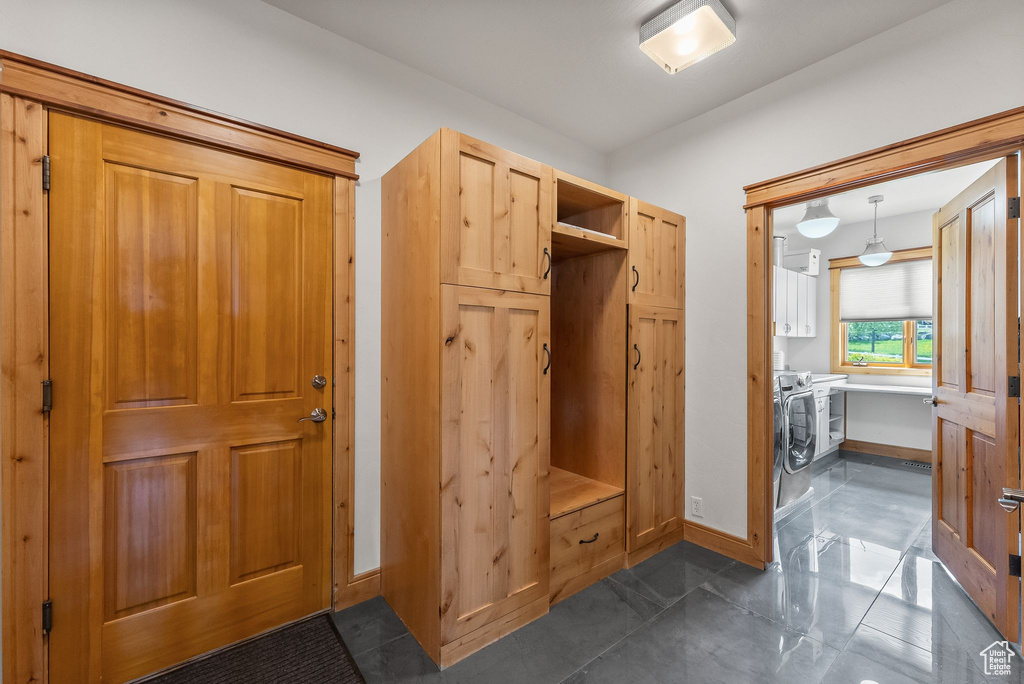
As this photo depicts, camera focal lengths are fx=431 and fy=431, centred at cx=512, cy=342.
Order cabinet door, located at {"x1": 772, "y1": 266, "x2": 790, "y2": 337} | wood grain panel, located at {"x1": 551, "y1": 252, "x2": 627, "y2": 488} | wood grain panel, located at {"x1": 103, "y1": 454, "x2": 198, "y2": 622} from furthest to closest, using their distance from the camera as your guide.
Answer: cabinet door, located at {"x1": 772, "y1": 266, "x2": 790, "y2": 337}, wood grain panel, located at {"x1": 551, "y1": 252, "x2": 627, "y2": 488}, wood grain panel, located at {"x1": 103, "y1": 454, "x2": 198, "y2": 622}

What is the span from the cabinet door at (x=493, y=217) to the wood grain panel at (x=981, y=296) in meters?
2.01

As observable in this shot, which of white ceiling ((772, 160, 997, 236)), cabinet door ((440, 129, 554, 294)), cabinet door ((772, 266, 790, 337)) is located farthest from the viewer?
cabinet door ((772, 266, 790, 337))

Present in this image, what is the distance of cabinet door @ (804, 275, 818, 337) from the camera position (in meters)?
5.23

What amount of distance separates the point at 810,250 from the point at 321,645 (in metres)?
6.06

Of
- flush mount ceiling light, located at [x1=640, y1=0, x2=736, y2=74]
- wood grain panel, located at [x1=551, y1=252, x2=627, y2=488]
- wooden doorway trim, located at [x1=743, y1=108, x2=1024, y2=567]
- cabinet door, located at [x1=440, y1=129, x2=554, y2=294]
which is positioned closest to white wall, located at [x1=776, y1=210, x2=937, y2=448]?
wooden doorway trim, located at [x1=743, y1=108, x2=1024, y2=567]

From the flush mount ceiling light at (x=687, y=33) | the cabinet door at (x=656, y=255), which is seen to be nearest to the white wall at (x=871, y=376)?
the cabinet door at (x=656, y=255)

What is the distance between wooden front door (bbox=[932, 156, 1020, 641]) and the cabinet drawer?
1589 mm

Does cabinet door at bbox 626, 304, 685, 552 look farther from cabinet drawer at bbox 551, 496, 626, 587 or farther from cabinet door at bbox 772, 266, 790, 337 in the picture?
cabinet door at bbox 772, 266, 790, 337

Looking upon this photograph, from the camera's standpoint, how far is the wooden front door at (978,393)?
5.95 ft

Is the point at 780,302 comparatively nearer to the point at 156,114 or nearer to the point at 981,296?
the point at 981,296

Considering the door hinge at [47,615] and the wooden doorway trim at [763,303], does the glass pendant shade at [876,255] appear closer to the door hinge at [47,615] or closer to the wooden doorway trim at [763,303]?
the wooden doorway trim at [763,303]

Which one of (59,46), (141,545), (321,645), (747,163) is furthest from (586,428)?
(59,46)

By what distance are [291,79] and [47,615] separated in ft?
7.36

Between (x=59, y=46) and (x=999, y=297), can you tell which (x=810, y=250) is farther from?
(x=59, y=46)
